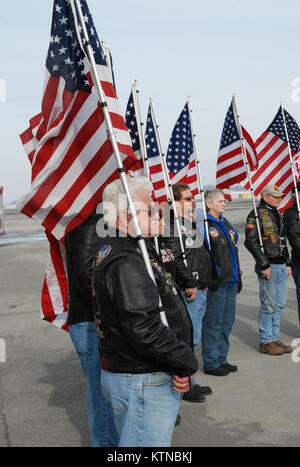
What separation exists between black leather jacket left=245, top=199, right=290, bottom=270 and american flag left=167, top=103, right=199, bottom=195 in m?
1.36

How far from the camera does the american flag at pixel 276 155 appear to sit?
26.1 feet

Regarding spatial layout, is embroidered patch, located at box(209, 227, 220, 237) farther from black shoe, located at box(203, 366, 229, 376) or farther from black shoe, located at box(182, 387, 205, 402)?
black shoe, located at box(182, 387, 205, 402)

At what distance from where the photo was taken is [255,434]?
4.23 meters

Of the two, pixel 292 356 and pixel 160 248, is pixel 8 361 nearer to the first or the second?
pixel 160 248

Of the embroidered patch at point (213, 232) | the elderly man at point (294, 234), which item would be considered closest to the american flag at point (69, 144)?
the embroidered patch at point (213, 232)

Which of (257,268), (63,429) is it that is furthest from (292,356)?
(63,429)

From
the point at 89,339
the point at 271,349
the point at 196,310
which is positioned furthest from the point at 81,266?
the point at 271,349

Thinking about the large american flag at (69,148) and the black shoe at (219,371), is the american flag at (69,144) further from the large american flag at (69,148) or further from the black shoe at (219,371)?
the black shoe at (219,371)

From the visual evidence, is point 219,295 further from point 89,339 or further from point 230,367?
point 89,339

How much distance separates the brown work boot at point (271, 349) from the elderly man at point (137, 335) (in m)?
3.77

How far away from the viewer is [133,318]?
250 centimetres

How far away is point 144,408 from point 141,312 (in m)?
0.50
